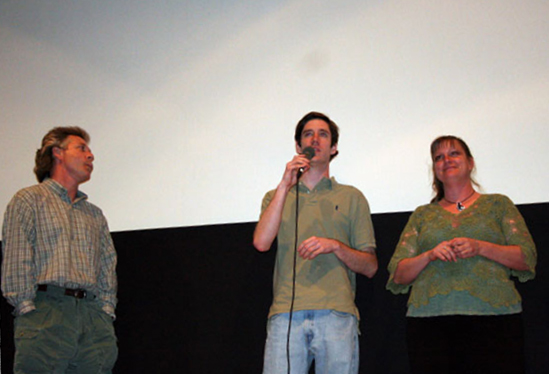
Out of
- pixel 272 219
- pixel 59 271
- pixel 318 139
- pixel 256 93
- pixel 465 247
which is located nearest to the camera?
pixel 465 247

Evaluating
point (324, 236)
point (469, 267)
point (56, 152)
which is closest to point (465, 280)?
point (469, 267)

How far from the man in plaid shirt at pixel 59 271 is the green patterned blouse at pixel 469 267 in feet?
4.42

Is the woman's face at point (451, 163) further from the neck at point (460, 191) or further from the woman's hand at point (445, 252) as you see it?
the woman's hand at point (445, 252)

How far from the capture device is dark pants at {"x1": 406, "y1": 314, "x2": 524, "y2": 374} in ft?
6.71

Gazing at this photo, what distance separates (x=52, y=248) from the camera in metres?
2.53

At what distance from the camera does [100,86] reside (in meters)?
3.44

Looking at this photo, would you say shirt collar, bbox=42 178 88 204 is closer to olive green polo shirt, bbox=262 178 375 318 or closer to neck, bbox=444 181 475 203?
olive green polo shirt, bbox=262 178 375 318

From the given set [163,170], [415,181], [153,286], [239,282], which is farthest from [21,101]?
[415,181]

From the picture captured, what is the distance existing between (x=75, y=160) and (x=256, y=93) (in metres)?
1.04

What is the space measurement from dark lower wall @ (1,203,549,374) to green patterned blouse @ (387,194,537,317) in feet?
1.26

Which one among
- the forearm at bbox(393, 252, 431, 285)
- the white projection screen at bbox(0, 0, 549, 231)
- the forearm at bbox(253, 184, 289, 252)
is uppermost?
the white projection screen at bbox(0, 0, 549, 231)

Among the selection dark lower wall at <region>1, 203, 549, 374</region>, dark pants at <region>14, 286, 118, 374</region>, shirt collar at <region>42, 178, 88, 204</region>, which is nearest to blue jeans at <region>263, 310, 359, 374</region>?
dark lower wall at <region>1, 203, 549, 374</region>

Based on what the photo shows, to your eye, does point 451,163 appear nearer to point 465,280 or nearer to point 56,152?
point 465,280

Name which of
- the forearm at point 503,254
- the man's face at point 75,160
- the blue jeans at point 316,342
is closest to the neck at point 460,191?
the forearm at point 503,254
